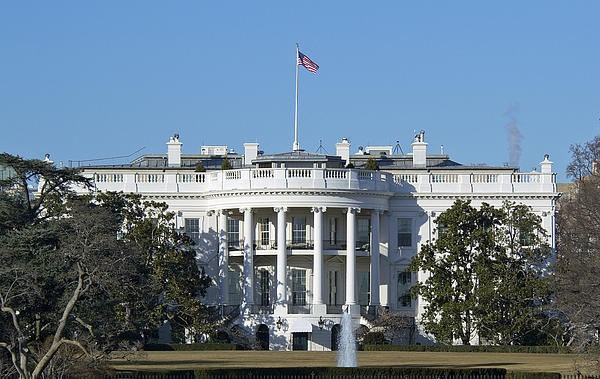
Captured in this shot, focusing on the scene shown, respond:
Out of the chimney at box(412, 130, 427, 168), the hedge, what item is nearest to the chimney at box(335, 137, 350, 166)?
the chimney at box(412, 130, 427, 168)

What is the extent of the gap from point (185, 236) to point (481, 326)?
18098 millimetres

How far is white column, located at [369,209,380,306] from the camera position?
272 ft

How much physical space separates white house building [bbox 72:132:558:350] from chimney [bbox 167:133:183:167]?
8.69 meters

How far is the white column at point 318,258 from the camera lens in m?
81.2

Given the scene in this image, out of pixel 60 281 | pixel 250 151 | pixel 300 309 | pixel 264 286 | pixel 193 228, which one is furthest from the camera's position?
pixel 250 151

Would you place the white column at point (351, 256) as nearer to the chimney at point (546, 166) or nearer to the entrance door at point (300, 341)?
the entrance door at point (300, 341)

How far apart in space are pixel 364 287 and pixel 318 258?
5.67 m

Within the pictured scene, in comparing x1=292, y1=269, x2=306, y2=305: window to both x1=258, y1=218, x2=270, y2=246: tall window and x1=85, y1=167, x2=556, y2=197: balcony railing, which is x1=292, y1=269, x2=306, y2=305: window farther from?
x1=85, y1=167, x2=556, y2=197: balcony railing

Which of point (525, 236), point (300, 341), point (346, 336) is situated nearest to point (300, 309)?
point (300, 341)

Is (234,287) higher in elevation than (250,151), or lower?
lower

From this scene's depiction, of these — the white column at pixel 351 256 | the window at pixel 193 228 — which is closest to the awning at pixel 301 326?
the white column at pixel 351 256

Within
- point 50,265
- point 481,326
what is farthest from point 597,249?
point 50,265

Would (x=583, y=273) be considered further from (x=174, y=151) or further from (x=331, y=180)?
(x=174, y=151)

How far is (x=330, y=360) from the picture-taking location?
64250 millimetres
